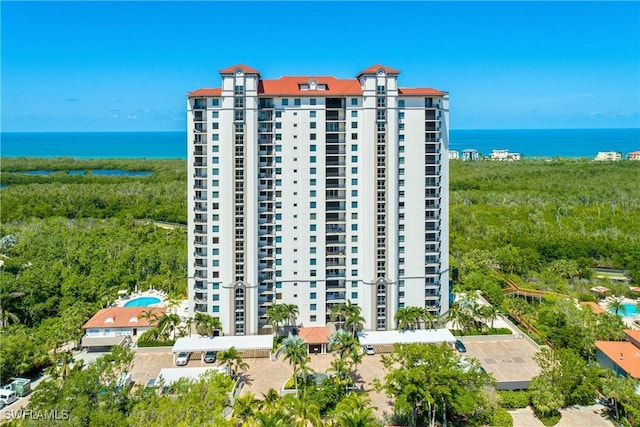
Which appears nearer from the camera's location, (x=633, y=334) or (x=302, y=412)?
(x=302, y=412)

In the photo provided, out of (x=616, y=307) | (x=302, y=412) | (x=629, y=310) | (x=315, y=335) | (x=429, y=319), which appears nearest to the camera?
(x=302, y=412)

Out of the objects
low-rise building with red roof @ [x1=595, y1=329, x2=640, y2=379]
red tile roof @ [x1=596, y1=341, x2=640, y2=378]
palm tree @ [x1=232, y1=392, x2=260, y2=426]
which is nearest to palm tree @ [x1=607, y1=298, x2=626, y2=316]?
low-rise building with red roof @ [x1=595, y1=329, x2=640, y2=379]

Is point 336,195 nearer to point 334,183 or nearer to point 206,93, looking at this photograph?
point 334,183

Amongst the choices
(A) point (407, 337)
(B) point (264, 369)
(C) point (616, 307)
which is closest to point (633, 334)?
(C) point (616, 307)

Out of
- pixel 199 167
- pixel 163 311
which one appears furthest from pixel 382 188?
pixel 163 311

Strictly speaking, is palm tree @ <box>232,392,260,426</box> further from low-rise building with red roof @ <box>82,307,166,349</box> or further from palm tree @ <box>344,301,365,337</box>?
low-rise building with red roof @ <box>82,307,166,349</box>

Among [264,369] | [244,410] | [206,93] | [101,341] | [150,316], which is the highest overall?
[206,93]

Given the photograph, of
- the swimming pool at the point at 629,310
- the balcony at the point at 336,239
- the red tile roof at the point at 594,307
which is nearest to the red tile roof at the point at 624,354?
the red tile roof at the point at 594,307
